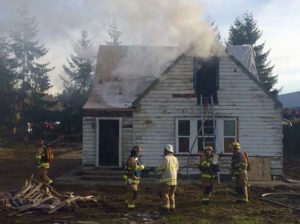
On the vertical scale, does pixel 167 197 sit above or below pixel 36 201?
above

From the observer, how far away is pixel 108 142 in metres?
20.2

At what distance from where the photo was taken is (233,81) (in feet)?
63.9

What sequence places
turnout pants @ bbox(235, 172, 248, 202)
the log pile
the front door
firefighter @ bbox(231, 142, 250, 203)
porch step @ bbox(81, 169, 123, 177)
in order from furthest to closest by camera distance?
the front door
porch step @ bbox(81, 169, 123, 177)
firefighter @ bbox(231, 142, 250, 203)
turnout pants @ bbox(235, 172, 248, 202)
the log pile

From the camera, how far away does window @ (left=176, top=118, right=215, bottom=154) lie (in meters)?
19.4

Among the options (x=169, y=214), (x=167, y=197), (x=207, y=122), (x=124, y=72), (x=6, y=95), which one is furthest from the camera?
(x=6, y=95)

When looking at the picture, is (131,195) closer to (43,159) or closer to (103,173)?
(43,159)

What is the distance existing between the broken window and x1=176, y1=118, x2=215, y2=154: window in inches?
40.0

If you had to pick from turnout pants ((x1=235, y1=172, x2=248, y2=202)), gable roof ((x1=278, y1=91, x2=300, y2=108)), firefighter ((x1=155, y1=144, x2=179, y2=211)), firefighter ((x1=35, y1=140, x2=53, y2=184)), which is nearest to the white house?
firefighter ((x1=35, y1=140, x2=53, y2=184))

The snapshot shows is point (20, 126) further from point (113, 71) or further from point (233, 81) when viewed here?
point (233, 81)

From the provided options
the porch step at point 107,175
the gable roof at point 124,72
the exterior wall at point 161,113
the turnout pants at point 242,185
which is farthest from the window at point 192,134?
the turnout pants at point 242,185

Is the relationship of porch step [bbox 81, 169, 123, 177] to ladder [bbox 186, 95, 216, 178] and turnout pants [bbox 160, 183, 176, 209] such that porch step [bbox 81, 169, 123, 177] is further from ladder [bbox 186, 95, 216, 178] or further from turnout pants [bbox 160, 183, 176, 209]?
turnout pants [bbox 160, 183, 176, 209]

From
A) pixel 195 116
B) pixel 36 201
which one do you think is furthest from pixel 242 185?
pixel 36 201

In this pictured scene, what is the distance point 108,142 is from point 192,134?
12.8ft

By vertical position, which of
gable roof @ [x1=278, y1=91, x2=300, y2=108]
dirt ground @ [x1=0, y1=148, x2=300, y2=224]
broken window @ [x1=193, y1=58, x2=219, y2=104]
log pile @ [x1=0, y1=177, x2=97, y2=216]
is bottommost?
dirt ground @ [x1=0, y1=148, x2=300, y2=224]
